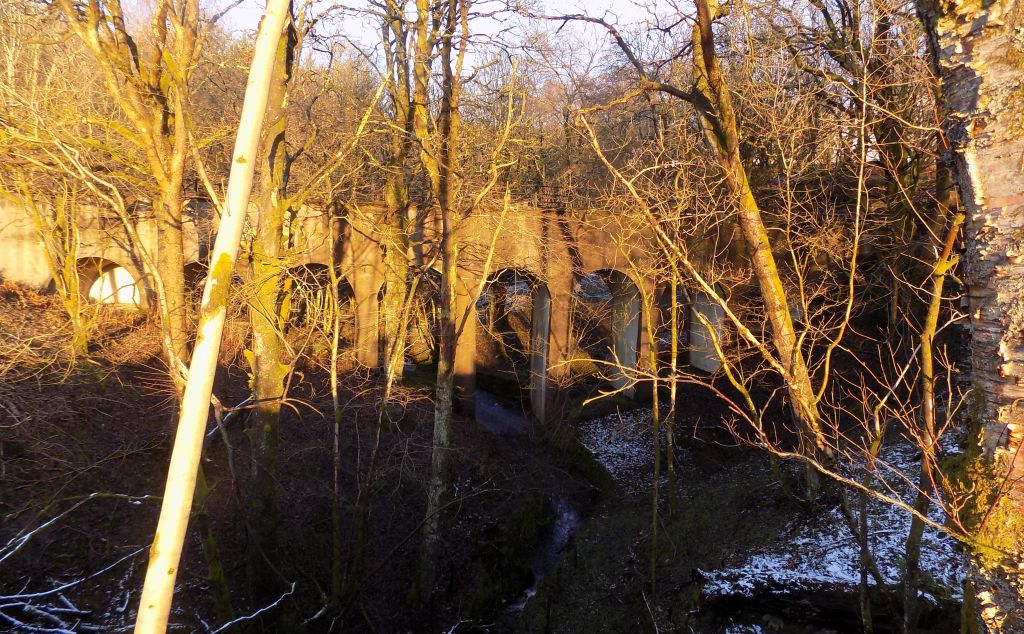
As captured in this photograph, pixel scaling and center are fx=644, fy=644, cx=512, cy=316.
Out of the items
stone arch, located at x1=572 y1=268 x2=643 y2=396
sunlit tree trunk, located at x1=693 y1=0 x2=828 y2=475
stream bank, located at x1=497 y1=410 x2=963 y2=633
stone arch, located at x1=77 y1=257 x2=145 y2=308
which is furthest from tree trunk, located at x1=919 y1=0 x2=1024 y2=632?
stone arch, located at x1=77 y1=257 x2=145 y2=308

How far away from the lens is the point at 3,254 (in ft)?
48.1

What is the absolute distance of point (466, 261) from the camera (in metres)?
14.9

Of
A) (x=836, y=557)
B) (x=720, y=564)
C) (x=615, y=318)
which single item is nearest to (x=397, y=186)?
(x=615, y=318)

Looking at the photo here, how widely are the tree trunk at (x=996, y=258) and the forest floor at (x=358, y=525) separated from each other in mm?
3728

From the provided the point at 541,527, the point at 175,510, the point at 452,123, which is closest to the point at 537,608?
the point at 541,527

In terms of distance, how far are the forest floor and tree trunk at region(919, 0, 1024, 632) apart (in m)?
3.73

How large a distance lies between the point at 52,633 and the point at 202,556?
9.14 ft

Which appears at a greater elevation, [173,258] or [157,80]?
[157,80]

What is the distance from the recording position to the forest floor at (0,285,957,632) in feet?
25.4

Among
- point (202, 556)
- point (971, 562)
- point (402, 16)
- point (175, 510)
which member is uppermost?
point (402, 16)

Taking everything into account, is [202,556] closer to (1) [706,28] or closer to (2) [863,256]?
(1) [706,28]

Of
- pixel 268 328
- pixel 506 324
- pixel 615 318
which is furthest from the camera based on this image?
pixel 506 324

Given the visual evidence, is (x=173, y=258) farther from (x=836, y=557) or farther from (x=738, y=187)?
(x=836, y=557)

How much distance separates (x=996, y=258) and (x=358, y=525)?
775 centimetres
